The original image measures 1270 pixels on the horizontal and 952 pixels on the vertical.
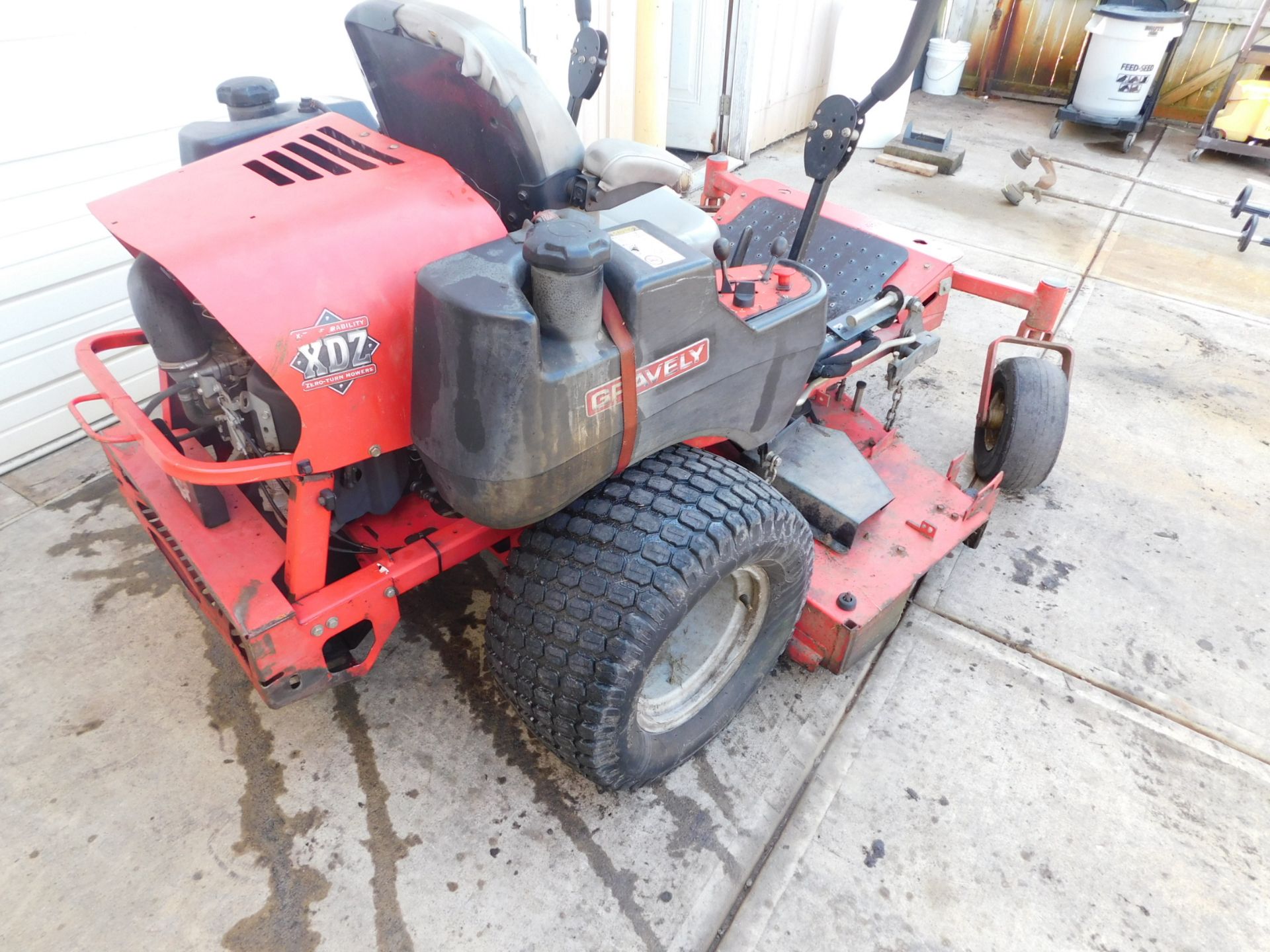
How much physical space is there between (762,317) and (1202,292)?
3.87 meters

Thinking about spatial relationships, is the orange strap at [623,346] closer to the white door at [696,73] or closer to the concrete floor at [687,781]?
the concrete floor at [687,781]

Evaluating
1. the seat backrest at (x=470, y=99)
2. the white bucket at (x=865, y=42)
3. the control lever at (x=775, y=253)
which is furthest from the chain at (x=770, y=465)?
the white bucket at (x=865, y=42)

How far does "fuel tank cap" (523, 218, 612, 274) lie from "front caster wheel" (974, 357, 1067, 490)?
1.86 metres

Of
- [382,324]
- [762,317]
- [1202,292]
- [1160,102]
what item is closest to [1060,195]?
[1202,292]

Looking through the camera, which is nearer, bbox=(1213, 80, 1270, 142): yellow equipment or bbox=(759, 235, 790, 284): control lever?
bbox=(759, 235, 790, 284): control lever

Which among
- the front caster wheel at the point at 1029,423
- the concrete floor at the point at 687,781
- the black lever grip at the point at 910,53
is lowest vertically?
the concrete floor at the point at 687,781

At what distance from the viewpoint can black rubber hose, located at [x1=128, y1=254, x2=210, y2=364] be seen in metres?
1.43

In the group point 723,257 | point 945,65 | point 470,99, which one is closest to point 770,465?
point 723,257

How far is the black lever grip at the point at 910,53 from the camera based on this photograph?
1.88m

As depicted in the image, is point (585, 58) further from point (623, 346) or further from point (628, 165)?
point (623, 346)

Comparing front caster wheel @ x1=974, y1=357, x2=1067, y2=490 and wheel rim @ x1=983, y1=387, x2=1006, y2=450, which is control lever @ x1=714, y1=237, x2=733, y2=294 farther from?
wheel rim @ x1=983, y1=387, x2=1006, y2=450

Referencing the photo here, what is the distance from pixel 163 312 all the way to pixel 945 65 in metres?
7.89

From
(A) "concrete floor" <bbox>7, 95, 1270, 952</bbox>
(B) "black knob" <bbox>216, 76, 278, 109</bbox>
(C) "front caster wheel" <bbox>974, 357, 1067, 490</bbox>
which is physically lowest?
(A) "concrete floor" <bbox>7, 95, 1270, 952</bbox>

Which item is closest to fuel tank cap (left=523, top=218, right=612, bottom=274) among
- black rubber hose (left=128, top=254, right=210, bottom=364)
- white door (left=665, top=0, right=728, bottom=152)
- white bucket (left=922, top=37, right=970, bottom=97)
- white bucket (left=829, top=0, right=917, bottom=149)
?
black rubber hose (left=128, top=254, right=210, bottom=364)
